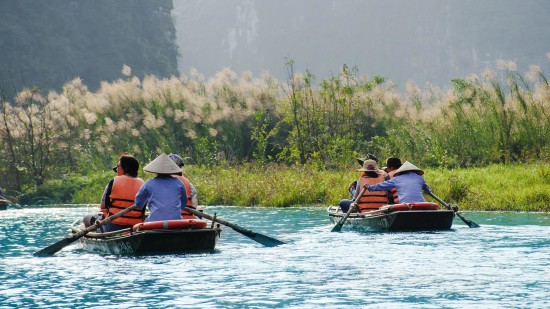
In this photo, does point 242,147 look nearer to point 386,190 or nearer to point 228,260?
point 386,190

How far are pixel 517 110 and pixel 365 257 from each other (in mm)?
12916

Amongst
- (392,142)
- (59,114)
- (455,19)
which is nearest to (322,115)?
(392,142)

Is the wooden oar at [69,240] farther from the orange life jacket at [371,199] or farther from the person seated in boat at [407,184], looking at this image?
the orange life jacket at [371,199]

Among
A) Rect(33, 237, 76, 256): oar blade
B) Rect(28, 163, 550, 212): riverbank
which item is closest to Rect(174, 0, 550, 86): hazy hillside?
Rect(28, 163, 550, 212): riverbank

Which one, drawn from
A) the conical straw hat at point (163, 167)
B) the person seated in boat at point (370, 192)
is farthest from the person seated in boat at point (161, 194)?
the person seated in boat at point (370, 192)

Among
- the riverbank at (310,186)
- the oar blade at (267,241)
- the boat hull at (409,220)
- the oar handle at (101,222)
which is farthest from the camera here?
the riverbank at (310,186)

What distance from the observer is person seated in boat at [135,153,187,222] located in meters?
14.3

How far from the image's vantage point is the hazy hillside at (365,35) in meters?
92.9

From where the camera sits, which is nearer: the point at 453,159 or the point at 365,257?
the point at 365,257

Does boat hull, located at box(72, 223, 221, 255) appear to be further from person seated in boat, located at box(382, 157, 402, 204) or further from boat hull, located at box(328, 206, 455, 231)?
person seated in boat, located at box(382, 157, 402, 204)

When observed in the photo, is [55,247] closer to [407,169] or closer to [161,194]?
[161,194]

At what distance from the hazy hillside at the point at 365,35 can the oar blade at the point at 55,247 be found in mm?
76067

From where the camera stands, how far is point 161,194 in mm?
14320

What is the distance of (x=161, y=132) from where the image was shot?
31.1 meters
